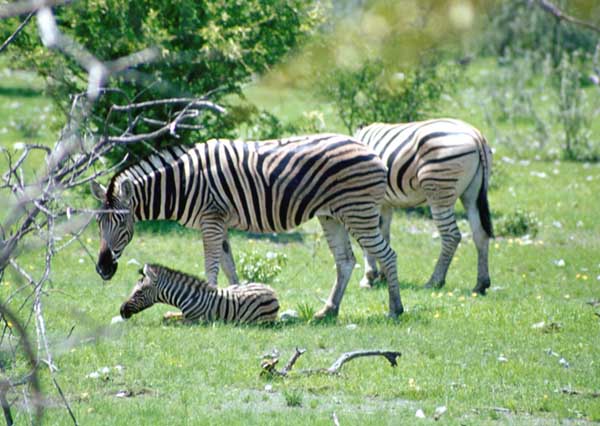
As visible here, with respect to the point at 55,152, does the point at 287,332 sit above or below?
below

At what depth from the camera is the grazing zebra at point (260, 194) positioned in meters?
10.8

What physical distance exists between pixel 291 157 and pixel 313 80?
9.58m

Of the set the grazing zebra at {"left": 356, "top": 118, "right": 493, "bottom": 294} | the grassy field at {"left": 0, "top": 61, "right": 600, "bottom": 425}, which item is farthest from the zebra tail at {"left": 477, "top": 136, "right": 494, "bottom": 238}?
the grassy field at {"left": 0, "top": 61, "right": 600, "bottom": 425}

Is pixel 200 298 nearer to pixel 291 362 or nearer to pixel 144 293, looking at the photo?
pixel 144 293

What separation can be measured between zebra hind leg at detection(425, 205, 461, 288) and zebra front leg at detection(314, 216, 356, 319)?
85.5 inches

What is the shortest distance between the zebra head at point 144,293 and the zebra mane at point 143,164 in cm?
93

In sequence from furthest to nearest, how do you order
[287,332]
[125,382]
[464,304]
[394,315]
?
1. [464,304]
2. [394,315]
3. [287,332]
4. [125,382]

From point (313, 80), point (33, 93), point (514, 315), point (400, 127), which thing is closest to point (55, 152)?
point (514, 315)

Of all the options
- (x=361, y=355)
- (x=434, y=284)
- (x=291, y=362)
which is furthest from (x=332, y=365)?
(x=434, y=284)

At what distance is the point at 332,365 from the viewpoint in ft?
29.0

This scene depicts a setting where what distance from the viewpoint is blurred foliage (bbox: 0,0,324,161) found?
1608 centimetres

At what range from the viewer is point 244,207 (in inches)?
Result: 437

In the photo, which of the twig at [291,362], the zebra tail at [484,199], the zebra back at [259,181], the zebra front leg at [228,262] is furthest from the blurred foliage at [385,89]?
the twig at [291,362]

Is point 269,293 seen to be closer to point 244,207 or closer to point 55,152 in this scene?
point 244,207
